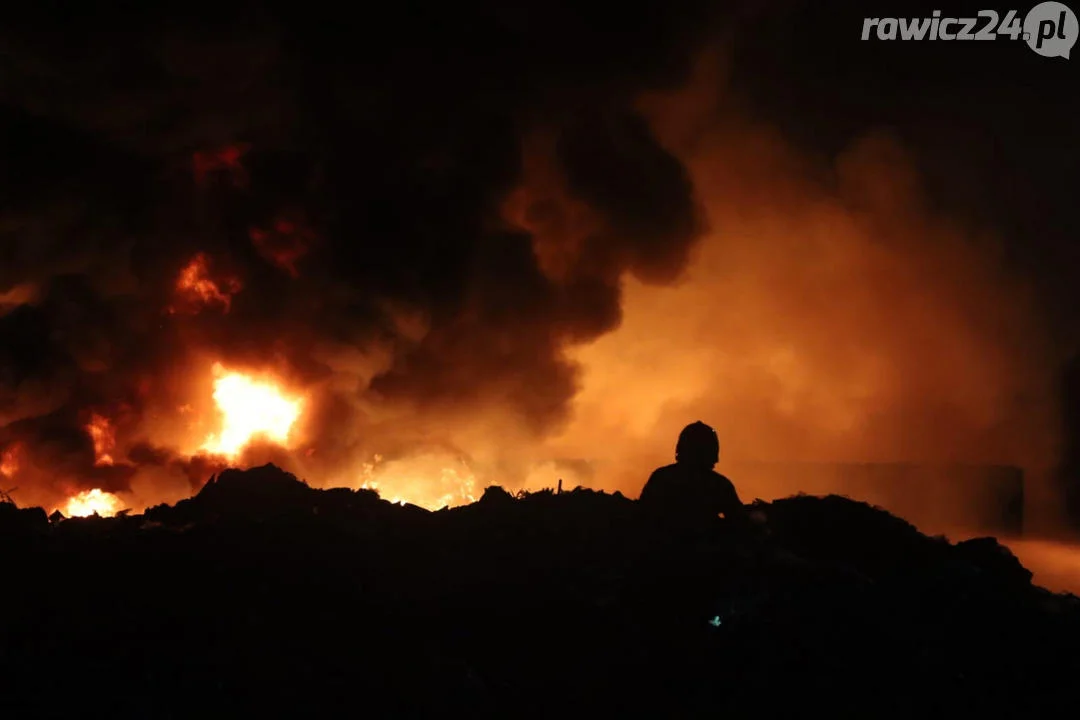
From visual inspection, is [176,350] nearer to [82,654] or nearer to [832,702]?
[82,654]

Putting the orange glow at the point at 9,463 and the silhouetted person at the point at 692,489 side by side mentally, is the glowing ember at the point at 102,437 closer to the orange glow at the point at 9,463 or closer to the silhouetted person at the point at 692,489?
the orange glow at the point at 9,463

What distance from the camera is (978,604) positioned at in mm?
11164

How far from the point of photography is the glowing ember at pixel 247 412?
26.3 m

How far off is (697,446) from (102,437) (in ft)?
66.4

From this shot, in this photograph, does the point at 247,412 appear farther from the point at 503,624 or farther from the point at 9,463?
the point at 503,624

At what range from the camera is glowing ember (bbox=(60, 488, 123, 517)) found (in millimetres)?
24375

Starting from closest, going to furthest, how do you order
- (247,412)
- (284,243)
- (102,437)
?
1. (102,437)
2. (247,412)
3. (284,243)

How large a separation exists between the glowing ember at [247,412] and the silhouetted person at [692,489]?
1556cm

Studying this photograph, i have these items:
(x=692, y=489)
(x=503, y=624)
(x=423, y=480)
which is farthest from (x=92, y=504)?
(x=692, y=489)

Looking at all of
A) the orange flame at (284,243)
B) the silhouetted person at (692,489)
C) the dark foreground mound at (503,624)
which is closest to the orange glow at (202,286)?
the orange flame at (284,243)

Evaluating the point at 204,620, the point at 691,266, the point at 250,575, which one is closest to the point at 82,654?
the point at 204,620

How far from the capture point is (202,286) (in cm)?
2878

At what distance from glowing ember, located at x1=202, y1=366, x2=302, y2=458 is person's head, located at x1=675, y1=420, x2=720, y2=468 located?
15.7m

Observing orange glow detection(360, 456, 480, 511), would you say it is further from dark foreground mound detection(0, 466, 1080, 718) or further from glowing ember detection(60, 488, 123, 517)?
dark foreground mound detection(0, 466, 1080, 718)
